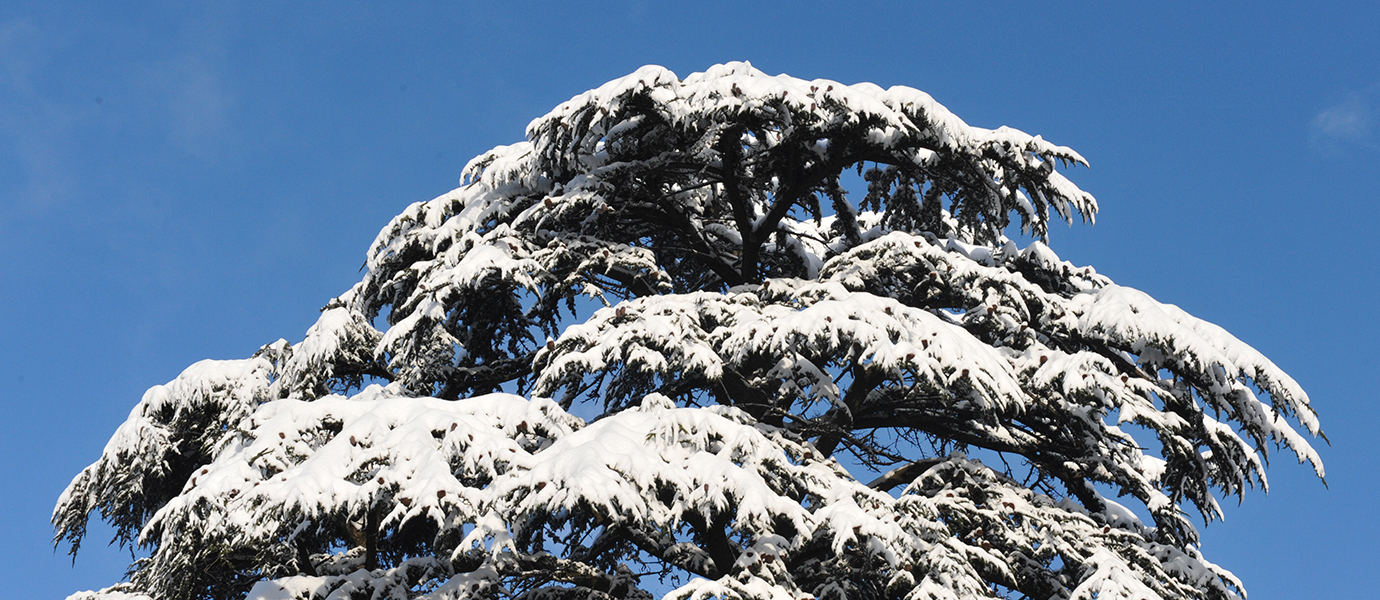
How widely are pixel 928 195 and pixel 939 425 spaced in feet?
10.9

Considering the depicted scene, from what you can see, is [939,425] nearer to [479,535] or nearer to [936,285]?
[936,285]

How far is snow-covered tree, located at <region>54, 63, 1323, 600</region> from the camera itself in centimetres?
729

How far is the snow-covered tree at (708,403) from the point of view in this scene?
729 centimetres

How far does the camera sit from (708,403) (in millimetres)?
10102

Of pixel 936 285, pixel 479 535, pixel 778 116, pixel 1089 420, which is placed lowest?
pixel 479 535

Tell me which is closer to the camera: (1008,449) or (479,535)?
(479,535)

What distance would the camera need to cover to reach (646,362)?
8.45m

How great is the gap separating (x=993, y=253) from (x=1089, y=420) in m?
2.56

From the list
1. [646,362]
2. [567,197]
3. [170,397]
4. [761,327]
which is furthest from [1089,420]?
[170,397]

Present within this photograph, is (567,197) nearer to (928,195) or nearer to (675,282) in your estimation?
(675,282)

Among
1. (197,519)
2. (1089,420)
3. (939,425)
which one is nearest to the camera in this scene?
(197,519)

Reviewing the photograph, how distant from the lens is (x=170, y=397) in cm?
1051

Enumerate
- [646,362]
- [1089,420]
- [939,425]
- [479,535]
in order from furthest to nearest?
[939,425], [1089,420], [646,362], [479,535]

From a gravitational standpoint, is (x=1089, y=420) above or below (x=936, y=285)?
below
